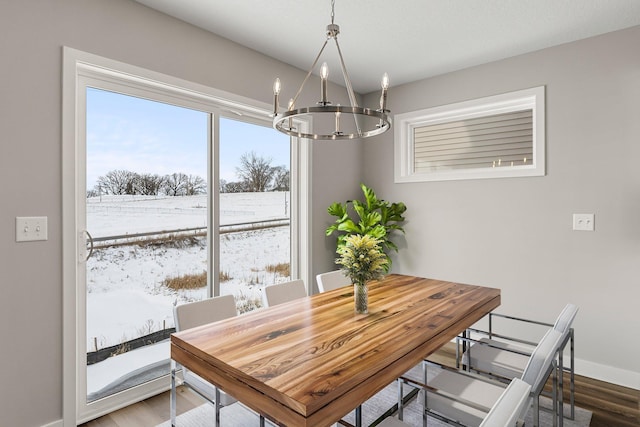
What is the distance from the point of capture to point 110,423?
2.22m

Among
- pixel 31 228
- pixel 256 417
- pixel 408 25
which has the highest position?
pixel 408 25

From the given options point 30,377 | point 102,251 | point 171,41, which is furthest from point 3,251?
point 171,41

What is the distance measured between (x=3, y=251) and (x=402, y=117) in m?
3.52

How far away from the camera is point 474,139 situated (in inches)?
140

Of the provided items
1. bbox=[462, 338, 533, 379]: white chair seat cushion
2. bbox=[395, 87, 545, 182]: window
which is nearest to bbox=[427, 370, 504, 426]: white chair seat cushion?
bbox=[462, 338, 533, 379]: white chair seat cushion

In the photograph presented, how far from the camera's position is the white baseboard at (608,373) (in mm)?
2660

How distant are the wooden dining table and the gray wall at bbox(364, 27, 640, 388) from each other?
1189 mm

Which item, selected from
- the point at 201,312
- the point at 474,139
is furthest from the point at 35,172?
the point at 474,139

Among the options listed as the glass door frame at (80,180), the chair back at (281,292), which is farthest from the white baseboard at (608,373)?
the glass door frame at (80,180)

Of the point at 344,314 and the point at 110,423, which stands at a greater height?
the point at 344,314

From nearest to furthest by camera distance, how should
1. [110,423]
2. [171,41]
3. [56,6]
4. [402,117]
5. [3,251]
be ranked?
[3,251] → [56,6] → [110,423] → [171,41] → [402,117]

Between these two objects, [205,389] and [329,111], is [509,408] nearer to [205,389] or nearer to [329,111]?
[329,111]

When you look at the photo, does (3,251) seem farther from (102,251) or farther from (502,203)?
(502,203)

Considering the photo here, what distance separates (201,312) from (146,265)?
0.78 m
